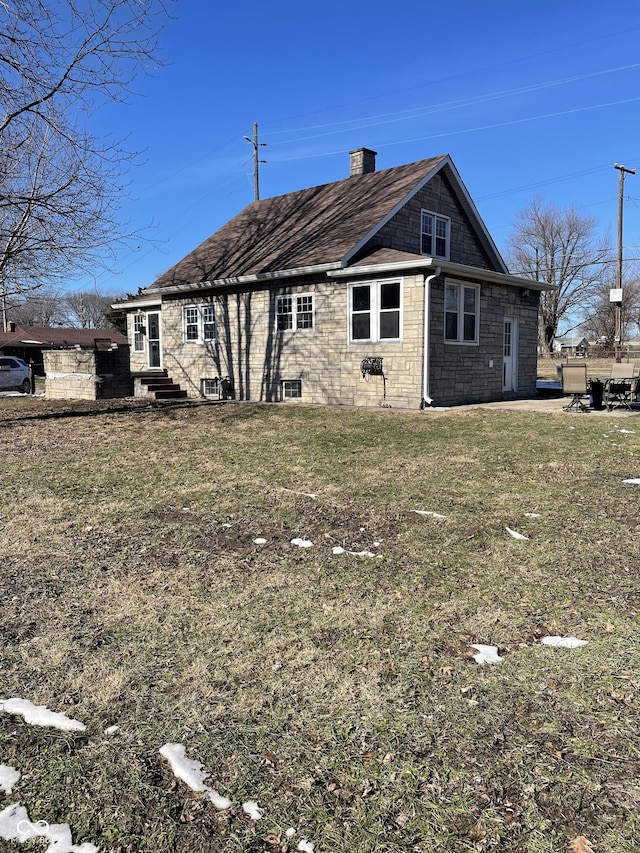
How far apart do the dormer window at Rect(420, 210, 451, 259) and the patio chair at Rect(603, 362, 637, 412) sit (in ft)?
20.1

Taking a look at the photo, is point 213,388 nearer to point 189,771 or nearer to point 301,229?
point 301,229

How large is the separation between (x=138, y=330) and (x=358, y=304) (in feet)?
33.4

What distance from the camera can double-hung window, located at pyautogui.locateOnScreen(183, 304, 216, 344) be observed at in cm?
1819

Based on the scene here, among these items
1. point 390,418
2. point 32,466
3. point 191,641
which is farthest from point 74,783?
point 390,418

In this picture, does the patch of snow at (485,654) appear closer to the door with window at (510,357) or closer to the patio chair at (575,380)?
the patio chair at (575,380)

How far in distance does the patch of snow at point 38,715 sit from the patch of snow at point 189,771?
42 cm

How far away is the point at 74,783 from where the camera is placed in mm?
2105

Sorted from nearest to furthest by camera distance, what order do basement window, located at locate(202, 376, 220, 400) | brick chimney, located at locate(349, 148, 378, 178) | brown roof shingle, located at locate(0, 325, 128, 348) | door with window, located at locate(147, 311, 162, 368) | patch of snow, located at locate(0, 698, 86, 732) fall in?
patch of snow, located at locate(0, 698, 86, 732) < basement window, located at locate(202, 376, 220, 400) < brick chimney, located at locate(349, 148, 378, 178) < door with window, located at locate(147, 311, 162, 368) < brown roof shingle, located at locate(0, 325, 128, 348)

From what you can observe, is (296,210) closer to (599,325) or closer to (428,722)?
(428,722)

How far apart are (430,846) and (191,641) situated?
1.65 m

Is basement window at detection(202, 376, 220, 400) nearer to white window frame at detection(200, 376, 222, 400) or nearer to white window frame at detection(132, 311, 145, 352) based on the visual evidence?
white window frame at detection(200, 376, 222, 400)

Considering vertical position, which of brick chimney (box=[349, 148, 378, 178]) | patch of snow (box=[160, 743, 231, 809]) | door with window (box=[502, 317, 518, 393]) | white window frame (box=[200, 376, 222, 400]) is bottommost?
patch of snow (box=[160, 743, 231, 809])

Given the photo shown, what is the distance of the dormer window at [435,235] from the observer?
1673 cm

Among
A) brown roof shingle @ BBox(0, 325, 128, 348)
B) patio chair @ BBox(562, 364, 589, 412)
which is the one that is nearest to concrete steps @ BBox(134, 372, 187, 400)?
patio chair @ BBox(562, 364, 589, 412)
